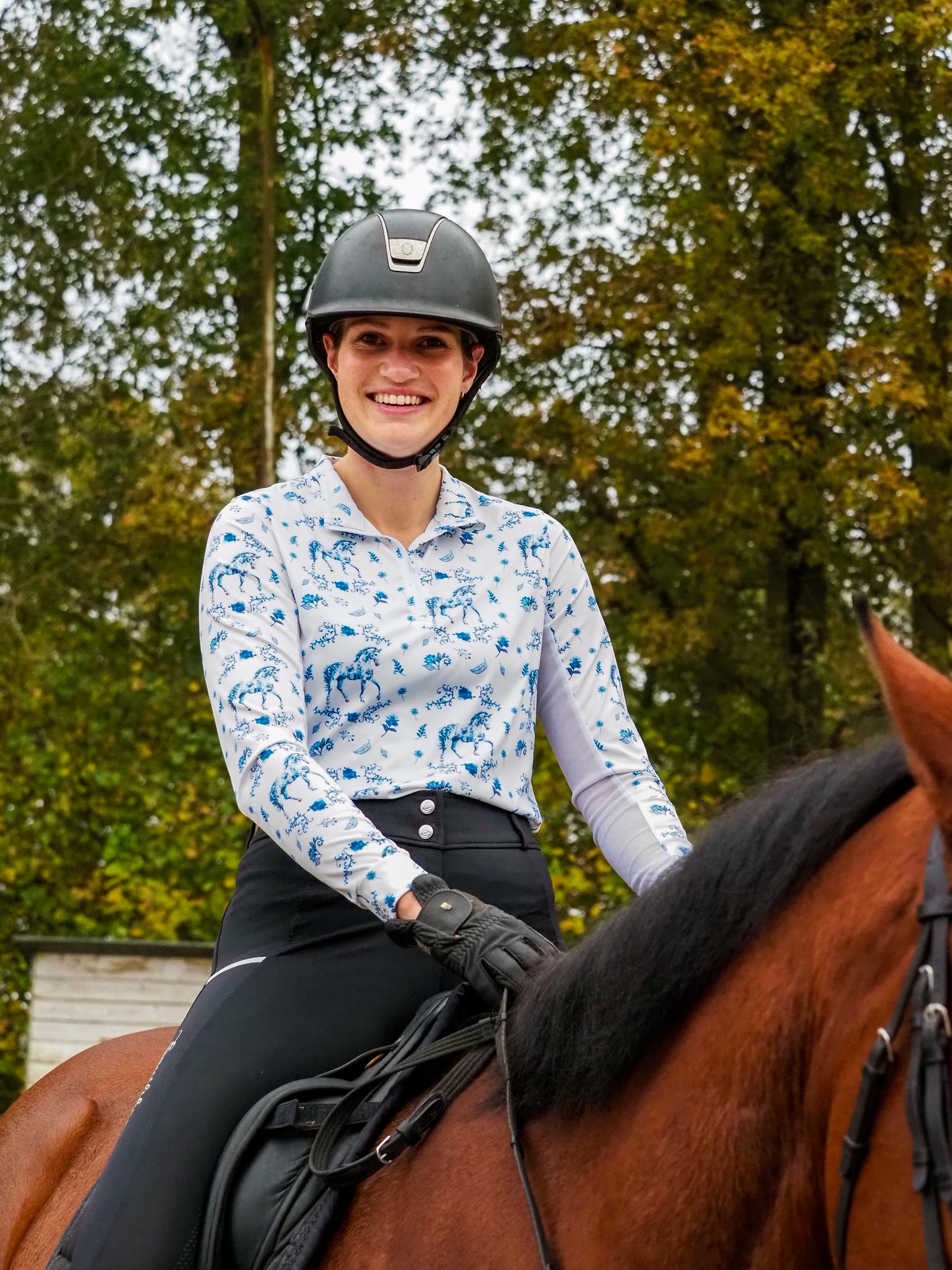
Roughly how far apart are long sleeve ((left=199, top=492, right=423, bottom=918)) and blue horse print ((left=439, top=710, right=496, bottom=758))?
0.69 feet

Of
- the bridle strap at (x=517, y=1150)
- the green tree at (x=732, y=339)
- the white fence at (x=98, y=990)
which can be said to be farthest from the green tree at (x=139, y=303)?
the bridle strap at (x=517, y=1150)

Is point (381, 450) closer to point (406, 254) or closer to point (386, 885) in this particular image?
point (406, 254)

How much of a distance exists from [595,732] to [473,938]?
72cm

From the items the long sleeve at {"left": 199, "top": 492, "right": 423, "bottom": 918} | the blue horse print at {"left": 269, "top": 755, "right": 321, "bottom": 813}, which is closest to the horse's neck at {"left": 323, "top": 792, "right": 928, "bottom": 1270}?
the long sleeve at {"left": 199, "top": 492, "right": 423, "bottom": 918}

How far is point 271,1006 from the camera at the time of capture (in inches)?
105

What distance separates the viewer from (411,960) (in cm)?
271

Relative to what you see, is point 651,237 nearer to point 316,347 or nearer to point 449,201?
point 449,201

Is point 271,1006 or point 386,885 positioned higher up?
point 386,885

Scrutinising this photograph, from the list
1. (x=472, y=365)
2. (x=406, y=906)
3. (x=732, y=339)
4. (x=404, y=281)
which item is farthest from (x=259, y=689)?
(x=732, y=339)

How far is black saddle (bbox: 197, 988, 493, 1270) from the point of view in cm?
239

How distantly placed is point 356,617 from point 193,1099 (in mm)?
814

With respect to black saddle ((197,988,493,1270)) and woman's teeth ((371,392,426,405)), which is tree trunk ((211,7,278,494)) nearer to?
woman's teeth ((371,392,426,405))

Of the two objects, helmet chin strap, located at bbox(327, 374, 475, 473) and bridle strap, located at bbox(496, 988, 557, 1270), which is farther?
helmet chin strap, located at bbox(327, 374, 475, 473)

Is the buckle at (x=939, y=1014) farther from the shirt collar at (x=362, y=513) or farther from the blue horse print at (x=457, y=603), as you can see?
the shirt collar at (x=362, y=513)
